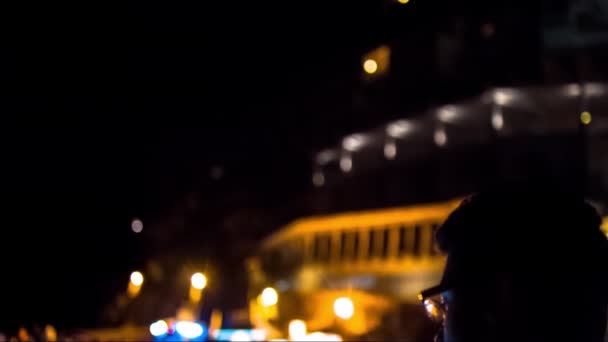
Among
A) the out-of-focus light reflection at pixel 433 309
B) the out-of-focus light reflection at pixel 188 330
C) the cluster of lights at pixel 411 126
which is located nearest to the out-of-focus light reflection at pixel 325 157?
the cluster of lights at pixel 411 126

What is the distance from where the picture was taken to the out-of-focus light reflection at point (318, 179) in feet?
62.8

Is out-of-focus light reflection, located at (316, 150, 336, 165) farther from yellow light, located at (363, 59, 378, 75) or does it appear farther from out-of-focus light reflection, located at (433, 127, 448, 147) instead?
out-of-focus light reflection, located at (433, 127, 448, 147)

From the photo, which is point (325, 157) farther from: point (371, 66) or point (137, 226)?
point (137, 226)

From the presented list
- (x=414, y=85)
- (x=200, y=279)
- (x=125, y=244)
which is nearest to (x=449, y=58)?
(x=414, y=85)

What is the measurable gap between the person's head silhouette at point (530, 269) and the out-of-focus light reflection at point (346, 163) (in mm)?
16653

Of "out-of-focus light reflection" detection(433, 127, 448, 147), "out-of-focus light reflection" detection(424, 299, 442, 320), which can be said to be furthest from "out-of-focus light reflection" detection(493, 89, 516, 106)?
"out-of-focus light reflection" detection(424, 299, 442, 320)

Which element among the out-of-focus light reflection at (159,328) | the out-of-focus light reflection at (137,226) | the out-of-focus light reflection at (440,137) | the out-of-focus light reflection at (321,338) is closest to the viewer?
the out-of-focus light reflection at (159,328)

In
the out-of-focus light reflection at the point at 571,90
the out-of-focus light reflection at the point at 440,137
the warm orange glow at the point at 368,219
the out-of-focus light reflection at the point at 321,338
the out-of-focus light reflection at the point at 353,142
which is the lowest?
the out-of-focus light reflection at the point at 321,338

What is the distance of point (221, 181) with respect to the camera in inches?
768

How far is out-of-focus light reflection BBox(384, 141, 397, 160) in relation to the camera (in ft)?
57.1

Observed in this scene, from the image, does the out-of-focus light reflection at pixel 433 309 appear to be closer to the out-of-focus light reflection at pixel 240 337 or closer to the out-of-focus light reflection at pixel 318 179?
the out-of-focus light reflection at pixel 240 337

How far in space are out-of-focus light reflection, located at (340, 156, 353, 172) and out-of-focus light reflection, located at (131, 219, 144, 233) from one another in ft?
14.4

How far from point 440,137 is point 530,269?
14601 millimetres

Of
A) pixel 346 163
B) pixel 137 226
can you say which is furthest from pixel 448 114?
pixel 137 226
